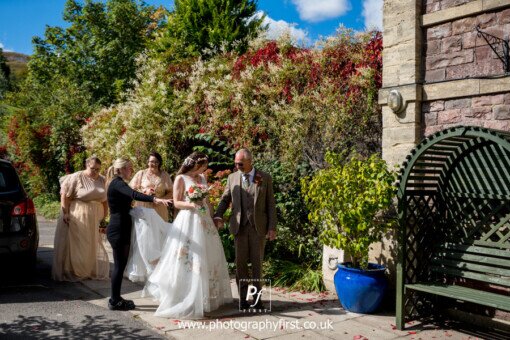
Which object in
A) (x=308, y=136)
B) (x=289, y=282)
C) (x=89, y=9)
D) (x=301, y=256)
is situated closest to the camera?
(x=289, y=282)

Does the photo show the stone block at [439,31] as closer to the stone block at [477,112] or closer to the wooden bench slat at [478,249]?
the stone block at [477,112]

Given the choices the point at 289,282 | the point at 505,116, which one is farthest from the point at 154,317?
the point at 505,116

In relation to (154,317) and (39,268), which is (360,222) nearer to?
(154,317)

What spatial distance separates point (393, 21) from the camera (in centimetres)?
611

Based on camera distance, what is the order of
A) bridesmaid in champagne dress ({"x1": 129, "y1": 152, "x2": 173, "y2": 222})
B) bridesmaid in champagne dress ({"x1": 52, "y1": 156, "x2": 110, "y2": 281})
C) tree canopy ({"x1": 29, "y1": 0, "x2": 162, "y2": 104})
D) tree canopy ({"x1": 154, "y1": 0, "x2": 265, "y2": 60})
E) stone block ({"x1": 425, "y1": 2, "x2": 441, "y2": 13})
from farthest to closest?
tree canopy ({"x1": 29, "y1": 0, "x2": 162, "y2": 104}) < tree canopy ({"x1": 154, "y1": 0, "x2": 265, "y2": 60}) < bridesmaid in champagne dress ({"x1": 129, "y1": 152, "x2": 173, "y2": 222}) < bridesmaid in champagne dress ({"x1": 52, "y1": 156, "x2": 110, "y2": 281}) < stone block ({"x1": 425, "y1": 2, "x2": 441, "y2": 13})

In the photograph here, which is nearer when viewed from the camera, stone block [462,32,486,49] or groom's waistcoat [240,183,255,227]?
stone block [462,32,486,49]

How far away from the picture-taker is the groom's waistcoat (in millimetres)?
5637

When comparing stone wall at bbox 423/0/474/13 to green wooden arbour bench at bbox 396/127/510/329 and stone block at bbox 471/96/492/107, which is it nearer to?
stone block at bbox 471/96/492/107

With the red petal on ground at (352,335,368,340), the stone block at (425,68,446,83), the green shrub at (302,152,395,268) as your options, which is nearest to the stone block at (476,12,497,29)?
the stone block at (425,68,446,83)

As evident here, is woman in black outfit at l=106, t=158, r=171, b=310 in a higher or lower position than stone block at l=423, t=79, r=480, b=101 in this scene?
lower

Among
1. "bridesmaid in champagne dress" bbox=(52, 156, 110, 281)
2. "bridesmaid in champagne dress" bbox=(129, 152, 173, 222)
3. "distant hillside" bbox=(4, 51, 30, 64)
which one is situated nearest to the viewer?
"bridesmaid in champagne dress" bbox=(52, 156, 110, 281)

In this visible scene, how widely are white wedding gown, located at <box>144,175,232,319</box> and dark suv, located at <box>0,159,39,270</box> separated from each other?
7.36 feet

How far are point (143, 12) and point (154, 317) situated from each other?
24.2 metres

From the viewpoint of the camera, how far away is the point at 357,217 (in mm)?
5492
